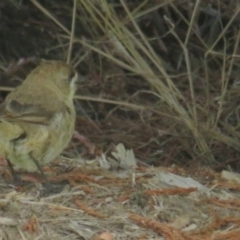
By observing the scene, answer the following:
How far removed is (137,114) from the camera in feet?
32.9

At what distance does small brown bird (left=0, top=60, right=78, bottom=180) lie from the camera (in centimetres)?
657

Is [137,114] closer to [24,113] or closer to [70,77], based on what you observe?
[70,77]

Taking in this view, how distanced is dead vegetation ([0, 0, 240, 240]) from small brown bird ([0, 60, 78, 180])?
0.23 m

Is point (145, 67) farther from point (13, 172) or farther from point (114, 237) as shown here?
point (114, 237)

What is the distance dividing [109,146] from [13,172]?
2708 millimetres

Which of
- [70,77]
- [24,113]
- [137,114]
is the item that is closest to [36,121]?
[24,113]

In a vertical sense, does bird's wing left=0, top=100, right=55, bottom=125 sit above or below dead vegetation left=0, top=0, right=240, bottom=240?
above

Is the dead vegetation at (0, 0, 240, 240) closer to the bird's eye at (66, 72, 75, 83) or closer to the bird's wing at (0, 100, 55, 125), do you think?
the bird's wing at (0, 100, 55, 125)

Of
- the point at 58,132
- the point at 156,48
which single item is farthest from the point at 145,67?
the point at 58,132

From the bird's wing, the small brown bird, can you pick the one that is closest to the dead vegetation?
the small brown bird

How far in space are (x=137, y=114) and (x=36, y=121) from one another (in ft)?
11.4

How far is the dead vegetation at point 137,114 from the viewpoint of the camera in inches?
246

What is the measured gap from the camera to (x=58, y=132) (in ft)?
22.2

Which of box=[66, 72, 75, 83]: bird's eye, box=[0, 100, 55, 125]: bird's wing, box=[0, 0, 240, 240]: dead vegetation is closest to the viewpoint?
box=[0, 0, 240, 240]: dead vegetation
